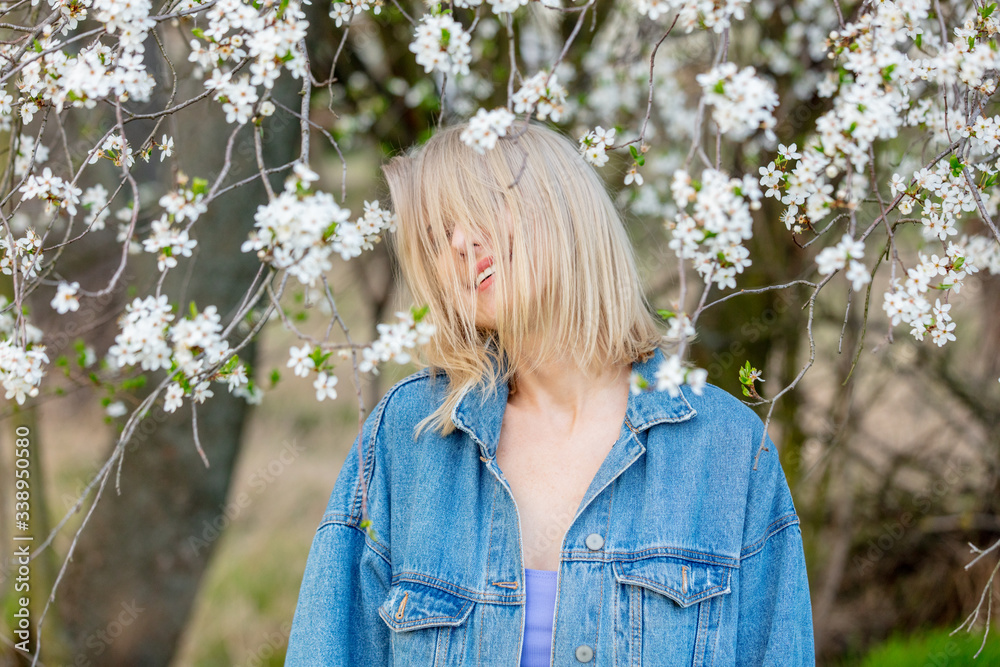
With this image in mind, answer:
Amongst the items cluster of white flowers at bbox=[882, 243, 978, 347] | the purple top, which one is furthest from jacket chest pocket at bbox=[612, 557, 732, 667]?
cluster of white flowers at bbox=[882, 243, 978, 347]

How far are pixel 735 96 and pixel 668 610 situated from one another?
3.17 feet

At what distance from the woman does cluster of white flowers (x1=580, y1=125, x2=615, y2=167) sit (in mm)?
127

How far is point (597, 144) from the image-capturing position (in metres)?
1.39

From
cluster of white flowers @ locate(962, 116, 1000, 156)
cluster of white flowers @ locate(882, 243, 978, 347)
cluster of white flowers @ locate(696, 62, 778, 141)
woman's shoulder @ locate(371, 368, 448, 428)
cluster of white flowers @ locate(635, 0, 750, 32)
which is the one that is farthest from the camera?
woman's shoulder @ locate(371, 368, 448, 428)

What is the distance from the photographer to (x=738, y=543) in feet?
4.78

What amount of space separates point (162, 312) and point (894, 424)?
343 centimetres

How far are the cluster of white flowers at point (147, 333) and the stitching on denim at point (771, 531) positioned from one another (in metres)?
1.12

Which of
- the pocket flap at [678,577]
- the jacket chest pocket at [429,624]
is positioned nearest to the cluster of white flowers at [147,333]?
the jacket chest pocket at [429,624]

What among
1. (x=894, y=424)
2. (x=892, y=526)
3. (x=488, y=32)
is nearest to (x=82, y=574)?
(x=488, y=32)

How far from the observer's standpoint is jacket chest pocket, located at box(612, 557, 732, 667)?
142cm

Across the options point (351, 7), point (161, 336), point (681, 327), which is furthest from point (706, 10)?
point (161, 336)

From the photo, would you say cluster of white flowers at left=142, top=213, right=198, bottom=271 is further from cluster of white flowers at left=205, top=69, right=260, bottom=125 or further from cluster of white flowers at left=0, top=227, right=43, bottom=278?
cluster of white flowers at left=0, top=227, right=43, bottom=278

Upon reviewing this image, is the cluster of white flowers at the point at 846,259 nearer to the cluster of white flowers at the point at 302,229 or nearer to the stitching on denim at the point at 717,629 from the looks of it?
the cluster of white flowers at the point at 302,229

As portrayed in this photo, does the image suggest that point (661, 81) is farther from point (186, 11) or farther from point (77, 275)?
point (77, 275)
